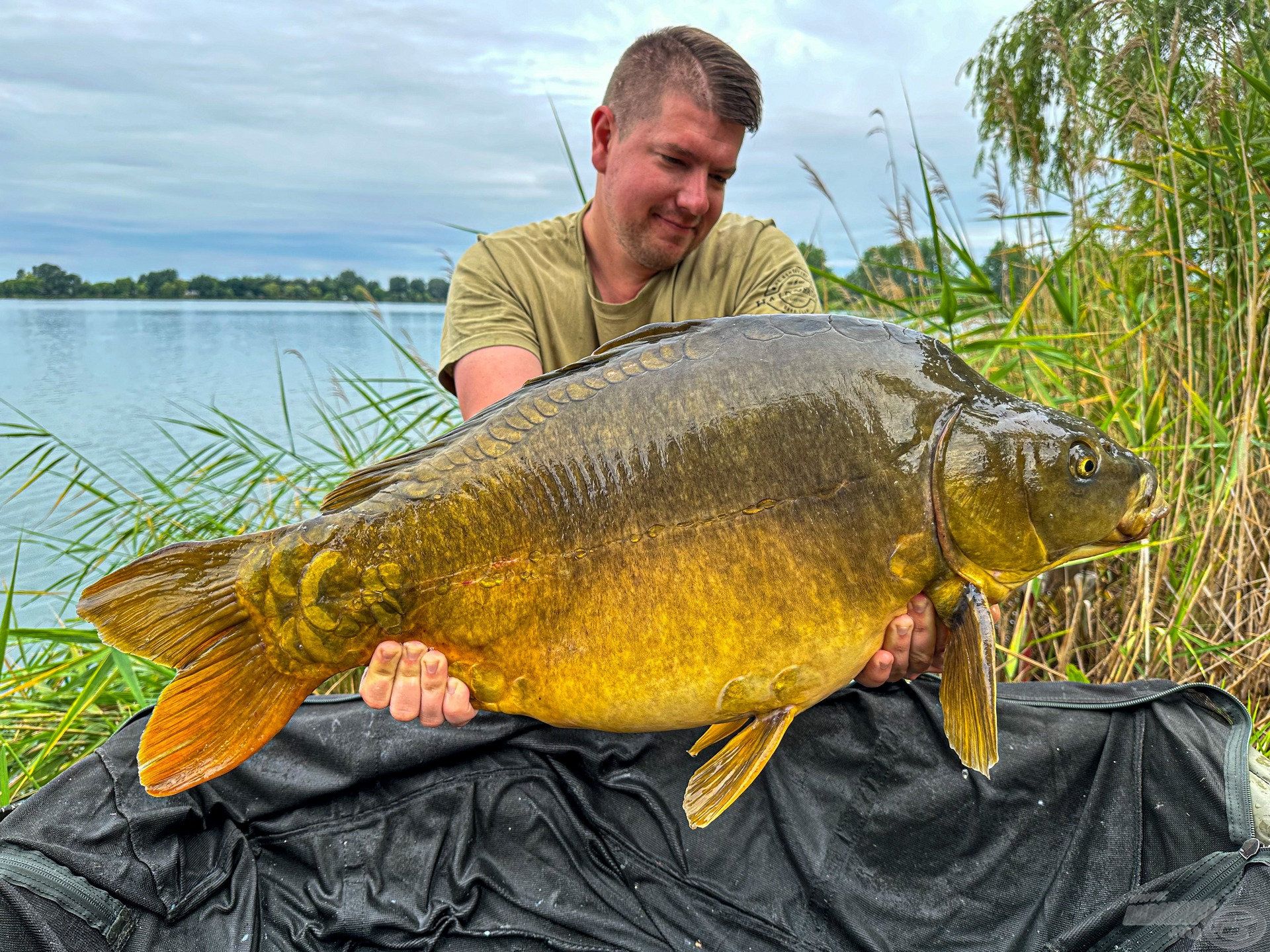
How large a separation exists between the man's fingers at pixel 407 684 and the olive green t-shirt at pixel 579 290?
105cm

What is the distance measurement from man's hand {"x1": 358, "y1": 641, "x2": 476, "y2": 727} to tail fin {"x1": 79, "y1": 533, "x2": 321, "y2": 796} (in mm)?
103

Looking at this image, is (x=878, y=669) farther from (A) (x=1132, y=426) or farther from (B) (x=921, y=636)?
(A) (x=1132, y=426)

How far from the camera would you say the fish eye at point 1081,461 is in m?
1.32

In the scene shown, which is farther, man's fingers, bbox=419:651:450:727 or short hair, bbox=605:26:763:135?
short hair, bbox=605:26:763:135

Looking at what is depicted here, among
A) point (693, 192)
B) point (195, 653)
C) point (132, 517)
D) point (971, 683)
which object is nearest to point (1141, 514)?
point (971, 683)

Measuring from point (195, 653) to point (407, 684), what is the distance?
0.95ft

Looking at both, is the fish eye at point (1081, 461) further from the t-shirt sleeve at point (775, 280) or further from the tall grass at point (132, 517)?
the tall grass at point (132, 517)

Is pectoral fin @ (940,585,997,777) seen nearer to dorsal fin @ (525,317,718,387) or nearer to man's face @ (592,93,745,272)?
dorsal fin @ (525,317,718,387)

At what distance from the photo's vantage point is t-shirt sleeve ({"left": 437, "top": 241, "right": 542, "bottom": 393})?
2.19m

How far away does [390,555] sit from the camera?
4.19 feet

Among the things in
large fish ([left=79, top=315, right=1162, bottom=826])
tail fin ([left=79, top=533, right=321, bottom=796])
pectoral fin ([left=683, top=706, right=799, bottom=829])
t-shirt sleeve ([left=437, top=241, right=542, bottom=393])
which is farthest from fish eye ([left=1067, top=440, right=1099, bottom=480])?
t-shirt sleeve ([left=437, top=241, right=542, bottom=393])

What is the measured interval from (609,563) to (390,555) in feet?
0.98

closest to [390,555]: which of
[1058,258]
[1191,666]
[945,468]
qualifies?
[945,468]

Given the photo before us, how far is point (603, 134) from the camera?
2361mm
